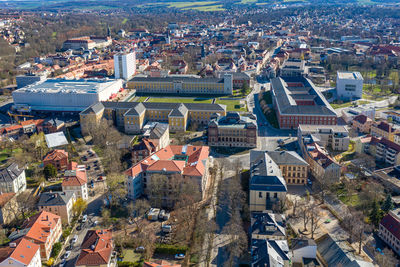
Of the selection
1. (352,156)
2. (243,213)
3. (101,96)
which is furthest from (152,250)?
(101,96)

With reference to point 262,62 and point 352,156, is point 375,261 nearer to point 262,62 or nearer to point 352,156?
point 352,156

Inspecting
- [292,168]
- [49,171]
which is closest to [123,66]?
[49,171]

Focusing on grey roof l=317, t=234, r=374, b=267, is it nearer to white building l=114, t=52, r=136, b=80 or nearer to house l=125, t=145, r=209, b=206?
house l=125, t=145, r=209, b=206

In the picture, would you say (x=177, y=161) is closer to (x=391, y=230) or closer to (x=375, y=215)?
(x=375, y=215)

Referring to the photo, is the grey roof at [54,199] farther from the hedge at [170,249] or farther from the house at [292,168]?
the house at [292,168]

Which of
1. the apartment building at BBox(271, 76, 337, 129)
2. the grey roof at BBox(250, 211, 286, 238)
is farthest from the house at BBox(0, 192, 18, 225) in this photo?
the apartment building at BBox(271, 76, 337, 129)
